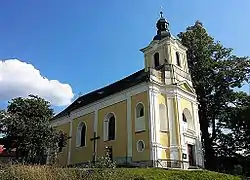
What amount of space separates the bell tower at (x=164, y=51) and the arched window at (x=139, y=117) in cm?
472

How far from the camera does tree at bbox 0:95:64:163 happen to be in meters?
24.7

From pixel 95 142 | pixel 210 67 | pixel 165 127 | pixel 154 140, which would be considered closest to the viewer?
pixel 154 140

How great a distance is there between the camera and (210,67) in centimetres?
3584

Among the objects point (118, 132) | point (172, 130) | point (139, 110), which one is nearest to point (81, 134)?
point (118, 132)

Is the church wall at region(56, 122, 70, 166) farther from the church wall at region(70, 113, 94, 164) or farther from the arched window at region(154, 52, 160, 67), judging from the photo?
the arched window at region(154, 52, 160, 67)

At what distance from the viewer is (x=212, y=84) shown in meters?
35.4

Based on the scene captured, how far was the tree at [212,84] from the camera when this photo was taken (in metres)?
34.8

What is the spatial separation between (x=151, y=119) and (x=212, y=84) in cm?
1310

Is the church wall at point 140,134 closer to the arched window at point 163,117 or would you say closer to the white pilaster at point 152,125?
the white pilaster at point 152,125

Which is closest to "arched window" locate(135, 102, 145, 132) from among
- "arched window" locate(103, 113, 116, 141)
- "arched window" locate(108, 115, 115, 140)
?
"arched window" locate(103, 113, 116, 141)

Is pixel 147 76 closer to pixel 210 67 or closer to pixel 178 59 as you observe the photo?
pixel 178 59

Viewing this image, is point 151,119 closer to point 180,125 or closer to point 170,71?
point 180,125

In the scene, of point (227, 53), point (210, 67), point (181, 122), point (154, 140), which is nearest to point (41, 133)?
point (154, 140)

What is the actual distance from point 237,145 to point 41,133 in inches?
837
